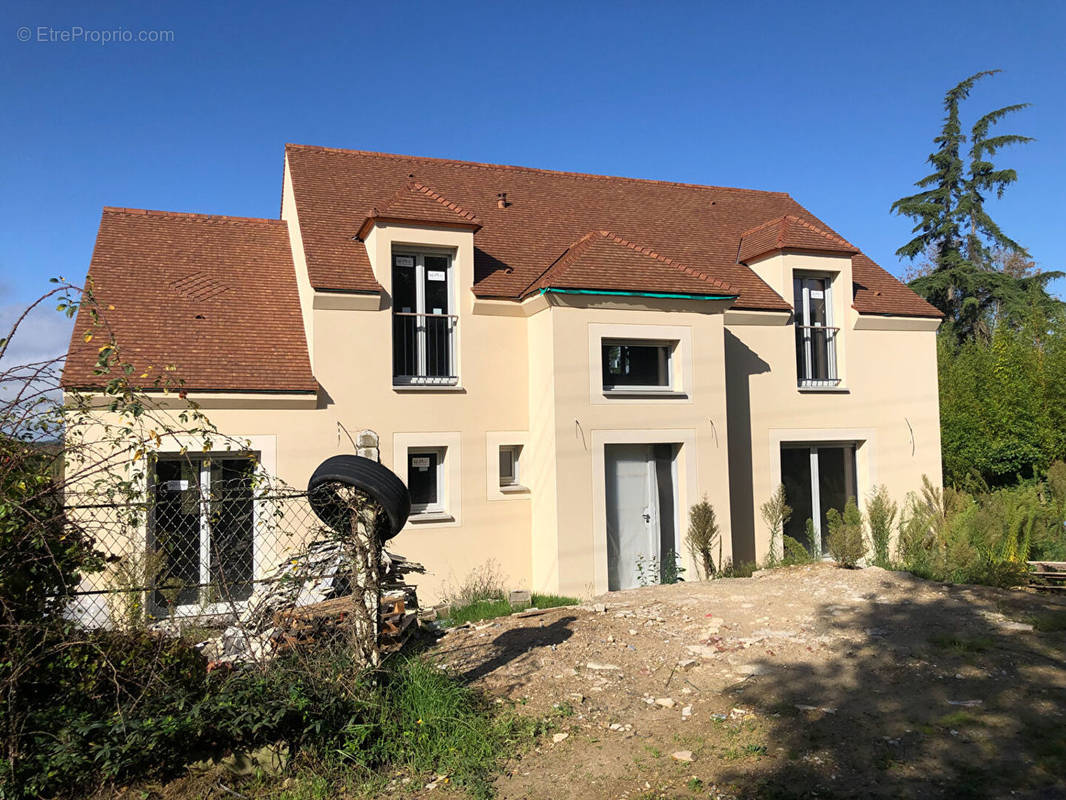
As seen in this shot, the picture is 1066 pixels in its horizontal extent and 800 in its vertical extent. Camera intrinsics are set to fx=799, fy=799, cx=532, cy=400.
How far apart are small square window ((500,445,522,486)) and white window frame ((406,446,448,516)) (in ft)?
3.36

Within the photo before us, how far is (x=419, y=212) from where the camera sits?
12.6 meters

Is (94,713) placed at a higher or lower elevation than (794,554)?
higher

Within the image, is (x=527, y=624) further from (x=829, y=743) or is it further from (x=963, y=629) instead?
(x=963, y=629)

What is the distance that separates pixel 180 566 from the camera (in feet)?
34.8

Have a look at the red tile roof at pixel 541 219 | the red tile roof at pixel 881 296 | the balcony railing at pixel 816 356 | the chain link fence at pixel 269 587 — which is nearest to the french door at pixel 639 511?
the red tile roof at pixel 541 219

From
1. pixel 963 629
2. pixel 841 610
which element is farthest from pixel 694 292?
pixel 963 629

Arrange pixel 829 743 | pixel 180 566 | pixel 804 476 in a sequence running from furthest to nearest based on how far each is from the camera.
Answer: pixel 804 476 → pixel 180 566 → pixel 829 743

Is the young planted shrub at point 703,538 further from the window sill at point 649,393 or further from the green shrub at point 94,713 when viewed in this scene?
the green shrub at point 94,713

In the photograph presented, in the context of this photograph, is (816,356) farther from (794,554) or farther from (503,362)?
(503,362)

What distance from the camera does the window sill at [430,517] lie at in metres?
12.1

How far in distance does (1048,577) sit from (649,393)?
6006mm

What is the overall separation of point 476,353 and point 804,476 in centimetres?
679

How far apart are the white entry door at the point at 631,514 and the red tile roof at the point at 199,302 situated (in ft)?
15.9

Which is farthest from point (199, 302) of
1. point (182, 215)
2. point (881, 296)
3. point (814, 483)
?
point (881, 296)
